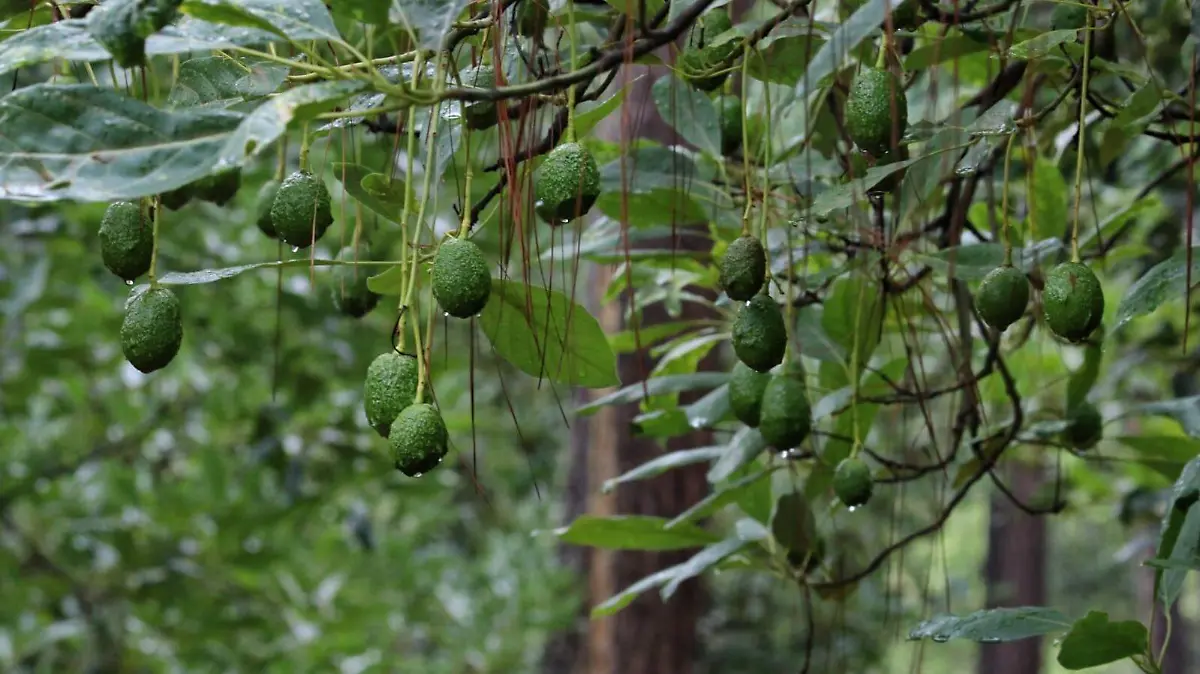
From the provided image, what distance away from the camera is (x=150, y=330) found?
1.04 metres

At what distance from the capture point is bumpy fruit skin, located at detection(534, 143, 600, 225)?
1.01 meters

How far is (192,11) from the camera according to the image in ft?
2.75

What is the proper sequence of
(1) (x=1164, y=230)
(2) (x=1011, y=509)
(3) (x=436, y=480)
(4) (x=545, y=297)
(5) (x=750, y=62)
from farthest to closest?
(2) (x=1011, y=509), (3) (x=436, y=480), (1) (x=1164, y=230), (5) (x=750, y=62), (4) (x=545, y=297)

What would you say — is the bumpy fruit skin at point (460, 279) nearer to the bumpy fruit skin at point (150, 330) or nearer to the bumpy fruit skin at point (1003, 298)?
the bumpy fruit skin at point (150, 330)

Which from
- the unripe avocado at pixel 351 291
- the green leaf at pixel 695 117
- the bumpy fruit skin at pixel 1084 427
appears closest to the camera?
the unripe avocado at pixel 351 291

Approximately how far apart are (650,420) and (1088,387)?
0.61 metres

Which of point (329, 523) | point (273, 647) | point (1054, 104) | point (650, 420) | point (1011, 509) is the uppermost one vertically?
point (1054, 104)

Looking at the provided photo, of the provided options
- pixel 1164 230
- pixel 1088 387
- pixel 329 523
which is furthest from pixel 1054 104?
pixel 329 523

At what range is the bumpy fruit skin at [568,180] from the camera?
1009 mm

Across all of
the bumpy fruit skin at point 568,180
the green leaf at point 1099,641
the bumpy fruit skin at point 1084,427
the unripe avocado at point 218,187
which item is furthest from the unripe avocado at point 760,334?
the bumpy fruit skin at point 1084,427

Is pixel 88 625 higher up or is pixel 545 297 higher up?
pixel 545 297

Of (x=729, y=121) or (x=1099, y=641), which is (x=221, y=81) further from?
(x=1099, y=641)

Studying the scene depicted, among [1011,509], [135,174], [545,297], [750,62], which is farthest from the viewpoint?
[1011,509]

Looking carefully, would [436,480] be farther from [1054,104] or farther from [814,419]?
[1054,104]
